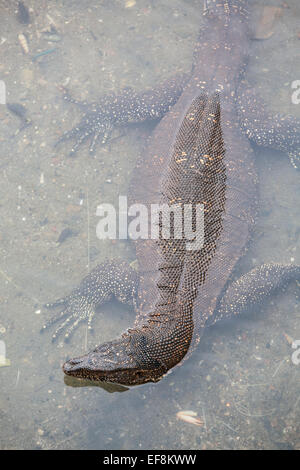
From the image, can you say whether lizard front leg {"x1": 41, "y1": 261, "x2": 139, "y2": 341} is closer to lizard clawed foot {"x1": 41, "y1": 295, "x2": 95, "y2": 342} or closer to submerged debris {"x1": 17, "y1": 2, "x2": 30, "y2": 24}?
lizard clawed foot {"x1": 41, "y1": 295, "x2": 95, "y2": 342}

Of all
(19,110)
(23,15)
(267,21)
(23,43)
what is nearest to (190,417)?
(19,110)

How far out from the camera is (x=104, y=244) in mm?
5770

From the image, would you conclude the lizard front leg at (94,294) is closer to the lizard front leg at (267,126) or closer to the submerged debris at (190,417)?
the submerged debris at (190,417)

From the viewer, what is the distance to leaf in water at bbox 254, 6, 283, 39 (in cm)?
674

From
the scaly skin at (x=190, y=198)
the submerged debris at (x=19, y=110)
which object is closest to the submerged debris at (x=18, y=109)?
the submerged debris at (x=19, y=110)

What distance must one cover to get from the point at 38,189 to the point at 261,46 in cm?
440

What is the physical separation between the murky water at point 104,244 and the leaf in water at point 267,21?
3.9 inches

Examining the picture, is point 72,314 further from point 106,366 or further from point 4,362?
point 106,366

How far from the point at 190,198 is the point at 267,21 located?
4.12 m

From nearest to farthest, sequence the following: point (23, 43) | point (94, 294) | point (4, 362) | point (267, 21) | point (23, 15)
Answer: point (4, 362) < point (94, 294) < point (267, 21) < point (23, 43) < point (23, 15)

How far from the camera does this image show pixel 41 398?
4.67 meters

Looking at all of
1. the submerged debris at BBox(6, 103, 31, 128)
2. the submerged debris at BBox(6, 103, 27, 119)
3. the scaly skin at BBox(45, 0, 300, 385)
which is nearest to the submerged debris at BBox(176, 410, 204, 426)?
the scaly skin at BBox(45, 0, 300, 385)
